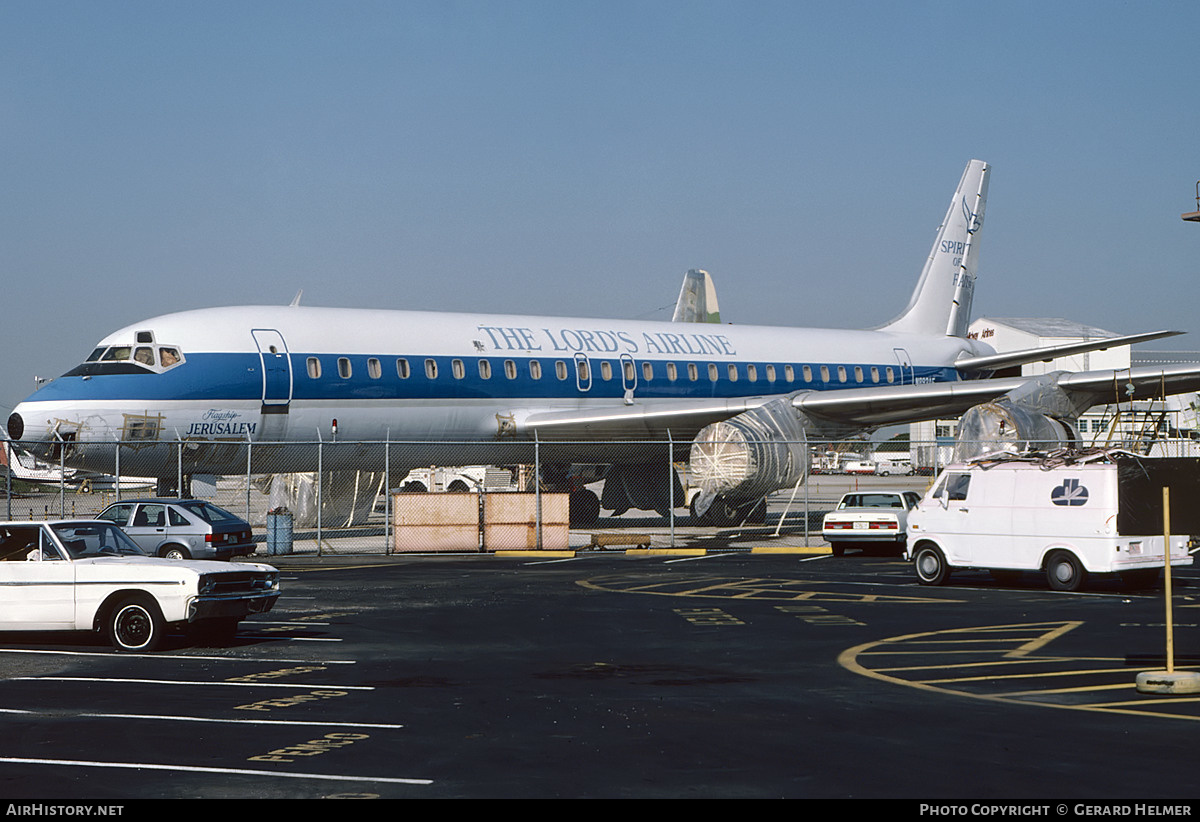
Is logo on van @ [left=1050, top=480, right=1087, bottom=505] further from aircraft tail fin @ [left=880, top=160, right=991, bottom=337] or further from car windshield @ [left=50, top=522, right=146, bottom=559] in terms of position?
aircraft tail fin @ [left=880, top=160, right=991, bottom=337]

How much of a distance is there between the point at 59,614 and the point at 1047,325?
324 feet

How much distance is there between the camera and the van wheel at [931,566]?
2105cm

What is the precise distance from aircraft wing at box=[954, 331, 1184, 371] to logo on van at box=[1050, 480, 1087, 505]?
1277 cm

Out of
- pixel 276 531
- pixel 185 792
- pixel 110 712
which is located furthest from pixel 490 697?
pixel 276 531

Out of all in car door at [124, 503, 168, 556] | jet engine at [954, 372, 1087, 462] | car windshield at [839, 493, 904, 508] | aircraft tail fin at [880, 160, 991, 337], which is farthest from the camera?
aircraft tail fin at [880, 160, 991, 337]

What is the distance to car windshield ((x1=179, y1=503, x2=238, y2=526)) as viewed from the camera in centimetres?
2458

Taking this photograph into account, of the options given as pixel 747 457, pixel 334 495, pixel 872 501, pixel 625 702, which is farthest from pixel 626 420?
pixel 625 702

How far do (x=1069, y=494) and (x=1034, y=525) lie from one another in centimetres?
76

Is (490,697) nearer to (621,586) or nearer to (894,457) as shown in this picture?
(621,586)

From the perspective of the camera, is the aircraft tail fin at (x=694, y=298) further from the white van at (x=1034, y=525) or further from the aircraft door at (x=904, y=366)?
the white van at (x=1034, y=525)

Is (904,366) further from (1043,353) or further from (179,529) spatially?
(179,529)

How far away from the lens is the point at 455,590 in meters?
21.2

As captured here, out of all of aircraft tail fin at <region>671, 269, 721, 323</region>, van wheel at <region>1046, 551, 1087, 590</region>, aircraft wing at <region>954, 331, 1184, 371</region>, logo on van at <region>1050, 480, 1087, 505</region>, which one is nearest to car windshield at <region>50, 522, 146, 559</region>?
logo on van at <region>1050, 480, 1087, 505</region>

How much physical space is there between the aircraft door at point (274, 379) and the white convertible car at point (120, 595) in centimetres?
1348
